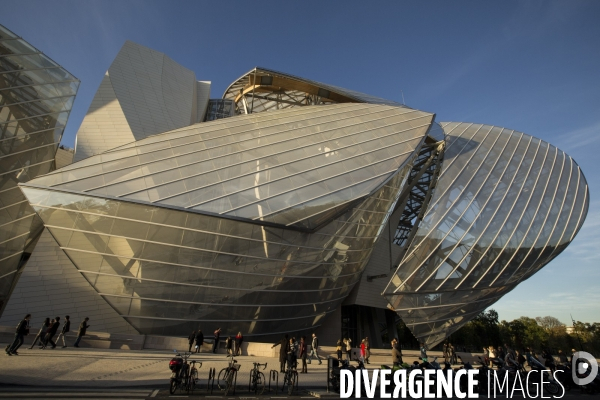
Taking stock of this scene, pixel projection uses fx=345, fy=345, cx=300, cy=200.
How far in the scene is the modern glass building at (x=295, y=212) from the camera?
587 inches

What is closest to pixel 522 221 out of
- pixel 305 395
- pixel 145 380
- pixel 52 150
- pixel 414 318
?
pixel 414 318

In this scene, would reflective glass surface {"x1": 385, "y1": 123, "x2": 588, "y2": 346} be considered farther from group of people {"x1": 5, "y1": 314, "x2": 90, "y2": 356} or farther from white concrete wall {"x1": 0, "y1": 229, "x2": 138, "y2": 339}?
group of people {"x1": 5, "y1": 314, "x2": 90, "y2": 356}

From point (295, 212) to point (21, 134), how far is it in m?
14.1

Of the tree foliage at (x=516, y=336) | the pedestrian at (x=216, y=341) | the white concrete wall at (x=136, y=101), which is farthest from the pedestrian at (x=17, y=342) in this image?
the tree foliage at (x=516, y=336)

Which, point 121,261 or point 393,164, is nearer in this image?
point 121,261

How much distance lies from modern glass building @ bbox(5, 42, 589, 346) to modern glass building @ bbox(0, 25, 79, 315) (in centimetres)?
245

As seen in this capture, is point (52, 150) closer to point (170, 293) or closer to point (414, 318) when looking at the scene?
point (170, 293)

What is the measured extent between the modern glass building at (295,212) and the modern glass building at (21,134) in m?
2.45

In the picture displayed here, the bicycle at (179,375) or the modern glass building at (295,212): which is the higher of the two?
the modern glass building at (295,212)

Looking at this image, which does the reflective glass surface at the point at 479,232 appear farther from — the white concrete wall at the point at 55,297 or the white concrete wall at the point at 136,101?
the white concrete wall at the point at 136,101

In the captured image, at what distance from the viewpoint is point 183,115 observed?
2978 cm

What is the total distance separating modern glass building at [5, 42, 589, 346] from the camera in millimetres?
14906

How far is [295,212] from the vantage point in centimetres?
1625

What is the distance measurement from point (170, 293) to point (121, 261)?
249cm
